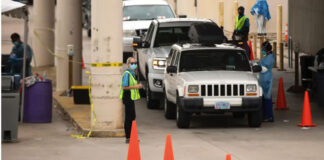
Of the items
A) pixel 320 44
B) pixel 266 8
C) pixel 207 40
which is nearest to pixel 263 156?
pixel 207 40

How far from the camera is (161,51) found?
20.0m

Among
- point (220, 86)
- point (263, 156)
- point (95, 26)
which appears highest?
point (95, 26)

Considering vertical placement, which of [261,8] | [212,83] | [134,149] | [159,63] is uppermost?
[261,8]

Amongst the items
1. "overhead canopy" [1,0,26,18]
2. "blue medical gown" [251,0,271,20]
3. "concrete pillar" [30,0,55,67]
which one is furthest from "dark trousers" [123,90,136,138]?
"blue medical gown" [251,0,271,20]

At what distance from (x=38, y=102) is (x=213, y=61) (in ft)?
12.5

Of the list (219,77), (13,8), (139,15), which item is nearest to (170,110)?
(219,77)

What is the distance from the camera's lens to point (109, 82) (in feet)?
50.8

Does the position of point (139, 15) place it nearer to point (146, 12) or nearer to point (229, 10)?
point (146, 12)

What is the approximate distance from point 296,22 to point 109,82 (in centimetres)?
1558

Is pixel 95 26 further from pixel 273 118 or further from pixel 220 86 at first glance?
pixel 273 118

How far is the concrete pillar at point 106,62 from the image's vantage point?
50.4 ft

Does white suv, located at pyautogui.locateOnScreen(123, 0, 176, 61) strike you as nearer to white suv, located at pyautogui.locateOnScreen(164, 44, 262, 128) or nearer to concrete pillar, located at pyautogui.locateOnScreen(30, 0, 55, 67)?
concrete pillar, located at pyautogui.locateOnScreen(30, 0, 55, 67)

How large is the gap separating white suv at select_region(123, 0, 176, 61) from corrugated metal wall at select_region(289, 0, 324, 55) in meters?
4.47

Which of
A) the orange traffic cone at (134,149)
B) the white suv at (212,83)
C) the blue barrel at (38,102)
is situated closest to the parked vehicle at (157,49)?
the white suv at (212,83)
